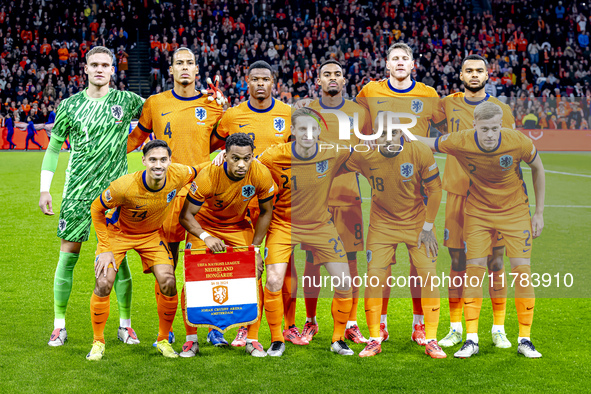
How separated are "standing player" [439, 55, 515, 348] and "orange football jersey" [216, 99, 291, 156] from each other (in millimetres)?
1261

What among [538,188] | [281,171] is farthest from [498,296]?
[281,171]

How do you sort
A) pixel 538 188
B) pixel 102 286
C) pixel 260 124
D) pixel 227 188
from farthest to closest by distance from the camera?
1. pixel 260 124
2. pixel 538 188
3. pixel 227 188
4. pixel 102 286

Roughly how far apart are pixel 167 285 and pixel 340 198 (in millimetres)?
1549

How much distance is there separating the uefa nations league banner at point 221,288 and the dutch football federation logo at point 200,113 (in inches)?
47.4

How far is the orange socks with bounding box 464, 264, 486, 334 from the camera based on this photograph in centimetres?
473

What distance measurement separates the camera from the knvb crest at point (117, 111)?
4938 millimetres

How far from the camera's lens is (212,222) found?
4.72m

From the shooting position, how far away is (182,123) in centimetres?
504

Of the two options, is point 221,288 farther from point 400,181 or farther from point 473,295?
point 473,295

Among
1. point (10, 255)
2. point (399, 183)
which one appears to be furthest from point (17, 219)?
point (399, 183)

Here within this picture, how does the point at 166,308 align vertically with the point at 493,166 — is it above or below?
below

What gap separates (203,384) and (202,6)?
91.5 ft

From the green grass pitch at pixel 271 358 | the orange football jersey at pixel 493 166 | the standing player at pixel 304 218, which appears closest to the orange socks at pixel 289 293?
the green grass pitch at pixel 271 358

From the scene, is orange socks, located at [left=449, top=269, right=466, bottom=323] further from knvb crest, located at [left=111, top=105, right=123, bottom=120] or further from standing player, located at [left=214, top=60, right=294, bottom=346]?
knvb crest, located at [left=111, top=105, right=123, bottom=120]
